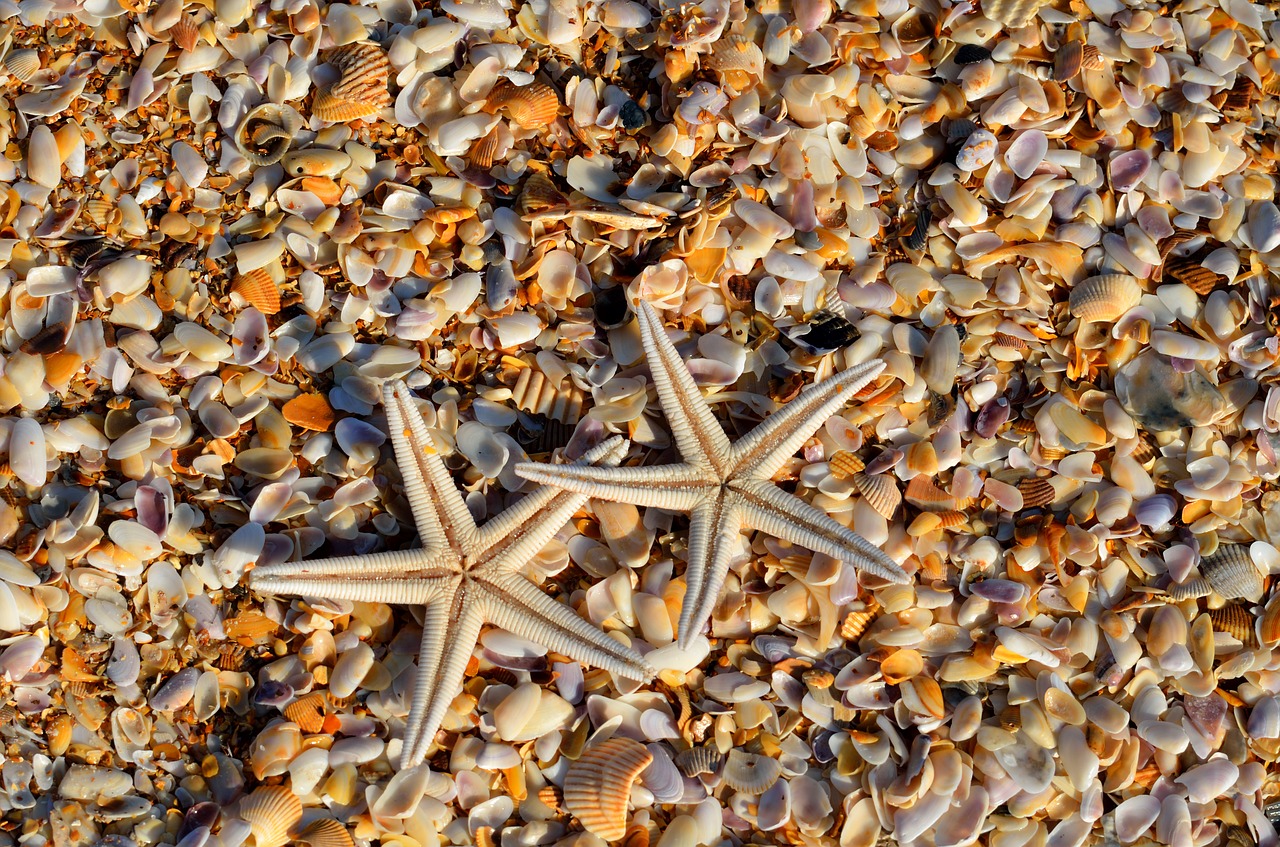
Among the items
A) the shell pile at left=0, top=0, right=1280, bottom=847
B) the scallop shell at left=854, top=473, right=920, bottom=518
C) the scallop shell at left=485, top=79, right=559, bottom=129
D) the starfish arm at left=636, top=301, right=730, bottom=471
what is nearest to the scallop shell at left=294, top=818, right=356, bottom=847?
the shell pile at left=0, top=0, right=1280, bottom=847

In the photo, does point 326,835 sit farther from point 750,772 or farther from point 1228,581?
point 1228,581

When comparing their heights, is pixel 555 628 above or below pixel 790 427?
below

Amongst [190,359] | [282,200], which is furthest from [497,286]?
[190,359]

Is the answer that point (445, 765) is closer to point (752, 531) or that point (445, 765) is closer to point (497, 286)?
point (752, 531)

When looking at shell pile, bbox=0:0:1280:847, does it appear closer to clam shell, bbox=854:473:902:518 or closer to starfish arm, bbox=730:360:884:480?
clam shell, bbox=854:473:902:518

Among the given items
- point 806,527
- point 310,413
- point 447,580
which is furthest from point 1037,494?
point 310,413

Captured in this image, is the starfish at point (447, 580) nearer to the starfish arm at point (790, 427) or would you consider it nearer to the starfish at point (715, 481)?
Answer: the starfish at point (715, 481)
